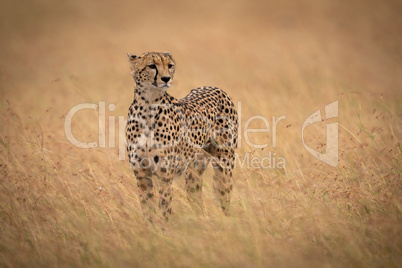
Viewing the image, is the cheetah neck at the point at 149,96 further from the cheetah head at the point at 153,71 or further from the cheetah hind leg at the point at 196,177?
the cheetah hind leg at the point at 196,177

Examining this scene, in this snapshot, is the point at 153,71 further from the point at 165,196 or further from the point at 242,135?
the point at 242,135

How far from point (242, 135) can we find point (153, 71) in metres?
2.75

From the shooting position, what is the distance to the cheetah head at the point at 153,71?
4186 millimetres

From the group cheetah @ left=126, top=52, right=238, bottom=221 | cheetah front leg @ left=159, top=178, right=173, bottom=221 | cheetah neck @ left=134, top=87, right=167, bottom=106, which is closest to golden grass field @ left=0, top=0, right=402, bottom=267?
cheetah front leg @ left=159, top=178, right=173, bottom=221

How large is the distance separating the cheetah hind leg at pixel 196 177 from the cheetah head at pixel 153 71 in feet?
3.27

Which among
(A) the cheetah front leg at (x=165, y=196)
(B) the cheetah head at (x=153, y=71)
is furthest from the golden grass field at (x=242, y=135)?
(B) the cheetah head at (x=153, y=71)

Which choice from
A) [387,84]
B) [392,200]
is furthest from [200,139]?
[387,84]

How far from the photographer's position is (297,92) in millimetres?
9211

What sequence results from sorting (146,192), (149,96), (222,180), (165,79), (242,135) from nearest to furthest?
(165,79) → (149,96) → (146,192) → (222,180) → (242,135)

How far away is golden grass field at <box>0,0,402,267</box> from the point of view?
143 inches

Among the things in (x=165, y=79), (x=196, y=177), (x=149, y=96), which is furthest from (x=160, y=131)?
(x=196, y=177)

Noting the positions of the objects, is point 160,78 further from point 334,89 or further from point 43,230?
point 334,89

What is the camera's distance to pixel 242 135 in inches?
266

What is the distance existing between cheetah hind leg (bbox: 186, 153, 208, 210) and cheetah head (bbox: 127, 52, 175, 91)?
3.27ft
